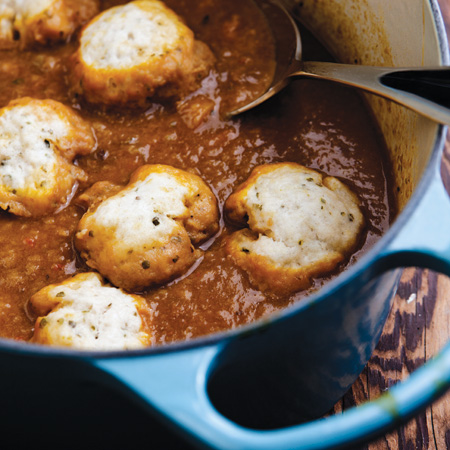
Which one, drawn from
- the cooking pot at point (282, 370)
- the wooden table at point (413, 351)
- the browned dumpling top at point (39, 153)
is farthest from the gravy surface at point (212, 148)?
the wooden table at point (413, 351)

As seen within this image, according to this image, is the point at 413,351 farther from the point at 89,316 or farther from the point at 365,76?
the point at 89,316

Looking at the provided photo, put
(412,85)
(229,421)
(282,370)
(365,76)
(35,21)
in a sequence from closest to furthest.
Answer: (229,421), (282,370), (412,85), (365,76), (35,21)

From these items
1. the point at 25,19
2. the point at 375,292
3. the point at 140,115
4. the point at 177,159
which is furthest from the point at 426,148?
the point at 25,19

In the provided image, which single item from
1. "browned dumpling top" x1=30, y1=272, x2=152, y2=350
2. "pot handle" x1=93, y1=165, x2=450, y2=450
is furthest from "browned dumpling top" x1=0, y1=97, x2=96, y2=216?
"pot handle" x1=93, y1=165, x2=450, y2=450

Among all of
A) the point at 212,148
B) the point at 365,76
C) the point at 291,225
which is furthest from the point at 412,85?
the point at 212,148

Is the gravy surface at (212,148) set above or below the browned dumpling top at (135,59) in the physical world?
below

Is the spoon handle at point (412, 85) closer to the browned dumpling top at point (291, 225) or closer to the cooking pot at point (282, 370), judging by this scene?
the cooking pot at point (282, 370)
